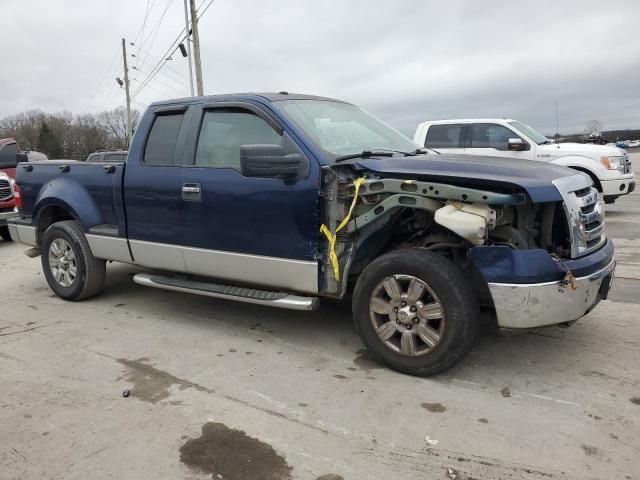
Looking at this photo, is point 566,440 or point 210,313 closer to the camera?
point 566,440

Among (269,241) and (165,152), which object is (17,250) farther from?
(269,241)

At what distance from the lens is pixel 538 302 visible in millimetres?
3236

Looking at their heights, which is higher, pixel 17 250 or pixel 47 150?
pixel 47 150

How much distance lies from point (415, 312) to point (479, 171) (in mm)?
982

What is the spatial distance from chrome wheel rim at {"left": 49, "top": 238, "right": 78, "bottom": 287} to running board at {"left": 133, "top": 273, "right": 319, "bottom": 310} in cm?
106

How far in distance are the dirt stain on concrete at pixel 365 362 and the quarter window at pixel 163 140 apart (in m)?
2.23

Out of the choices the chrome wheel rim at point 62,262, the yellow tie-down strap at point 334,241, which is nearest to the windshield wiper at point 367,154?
the yellow tie-down strap at point 334,241

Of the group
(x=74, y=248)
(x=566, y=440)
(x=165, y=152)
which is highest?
(x=165, y=152)

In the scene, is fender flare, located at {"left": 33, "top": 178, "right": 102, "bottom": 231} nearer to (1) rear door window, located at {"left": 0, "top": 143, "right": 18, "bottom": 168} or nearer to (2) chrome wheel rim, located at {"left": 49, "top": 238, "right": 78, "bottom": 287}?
(2) chrome wheel rim, located at {"left": 49, "top": 238, "right": 78, "bottom": 287}

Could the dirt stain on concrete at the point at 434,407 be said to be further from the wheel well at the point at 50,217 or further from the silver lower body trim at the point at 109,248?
the wheel well at the point at 50,217

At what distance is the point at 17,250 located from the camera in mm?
9195

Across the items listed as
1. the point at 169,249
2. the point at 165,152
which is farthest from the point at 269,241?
the point at 165,152

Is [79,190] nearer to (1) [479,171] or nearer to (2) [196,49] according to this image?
(1) [479,171]

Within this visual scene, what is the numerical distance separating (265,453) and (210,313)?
2488mm
